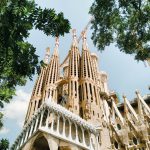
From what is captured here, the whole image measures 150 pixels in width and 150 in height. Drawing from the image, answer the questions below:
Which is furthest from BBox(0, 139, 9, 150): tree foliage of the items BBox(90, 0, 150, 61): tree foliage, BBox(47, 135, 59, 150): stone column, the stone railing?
the stone railing

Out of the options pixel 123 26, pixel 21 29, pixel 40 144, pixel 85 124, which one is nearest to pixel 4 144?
pixel 21 29

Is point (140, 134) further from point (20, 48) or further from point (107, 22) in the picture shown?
point (20, 48)

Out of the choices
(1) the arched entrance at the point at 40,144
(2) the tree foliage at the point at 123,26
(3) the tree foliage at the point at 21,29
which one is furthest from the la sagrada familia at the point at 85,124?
(3) the tree foliage at the point at 21,29

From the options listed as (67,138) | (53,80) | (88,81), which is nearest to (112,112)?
(88,81)

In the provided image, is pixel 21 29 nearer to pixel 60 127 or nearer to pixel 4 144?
pixel 4 144

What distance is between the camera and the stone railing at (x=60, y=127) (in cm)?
2169

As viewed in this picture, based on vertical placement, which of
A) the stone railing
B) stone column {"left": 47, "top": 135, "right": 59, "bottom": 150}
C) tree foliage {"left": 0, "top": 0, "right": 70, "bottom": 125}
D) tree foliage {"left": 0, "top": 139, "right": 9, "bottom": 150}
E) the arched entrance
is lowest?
tree foliage {"left": 0, "top": 139, "right": 9, "bottom": 150}

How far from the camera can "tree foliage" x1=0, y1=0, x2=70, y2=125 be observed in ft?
24.0

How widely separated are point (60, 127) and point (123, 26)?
13069 mm

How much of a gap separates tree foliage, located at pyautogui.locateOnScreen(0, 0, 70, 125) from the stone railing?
14072 millimetres

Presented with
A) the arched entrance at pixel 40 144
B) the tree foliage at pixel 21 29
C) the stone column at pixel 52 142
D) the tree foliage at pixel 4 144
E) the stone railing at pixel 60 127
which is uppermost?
the stone railing at pixel 60 127

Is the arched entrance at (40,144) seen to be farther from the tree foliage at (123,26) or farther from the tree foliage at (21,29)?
the tree foliage at (21,29)

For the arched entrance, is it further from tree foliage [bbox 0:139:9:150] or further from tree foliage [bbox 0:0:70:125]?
tree foliage [bbox 0:0:70:125]

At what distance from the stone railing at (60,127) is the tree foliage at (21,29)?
1407 cm
